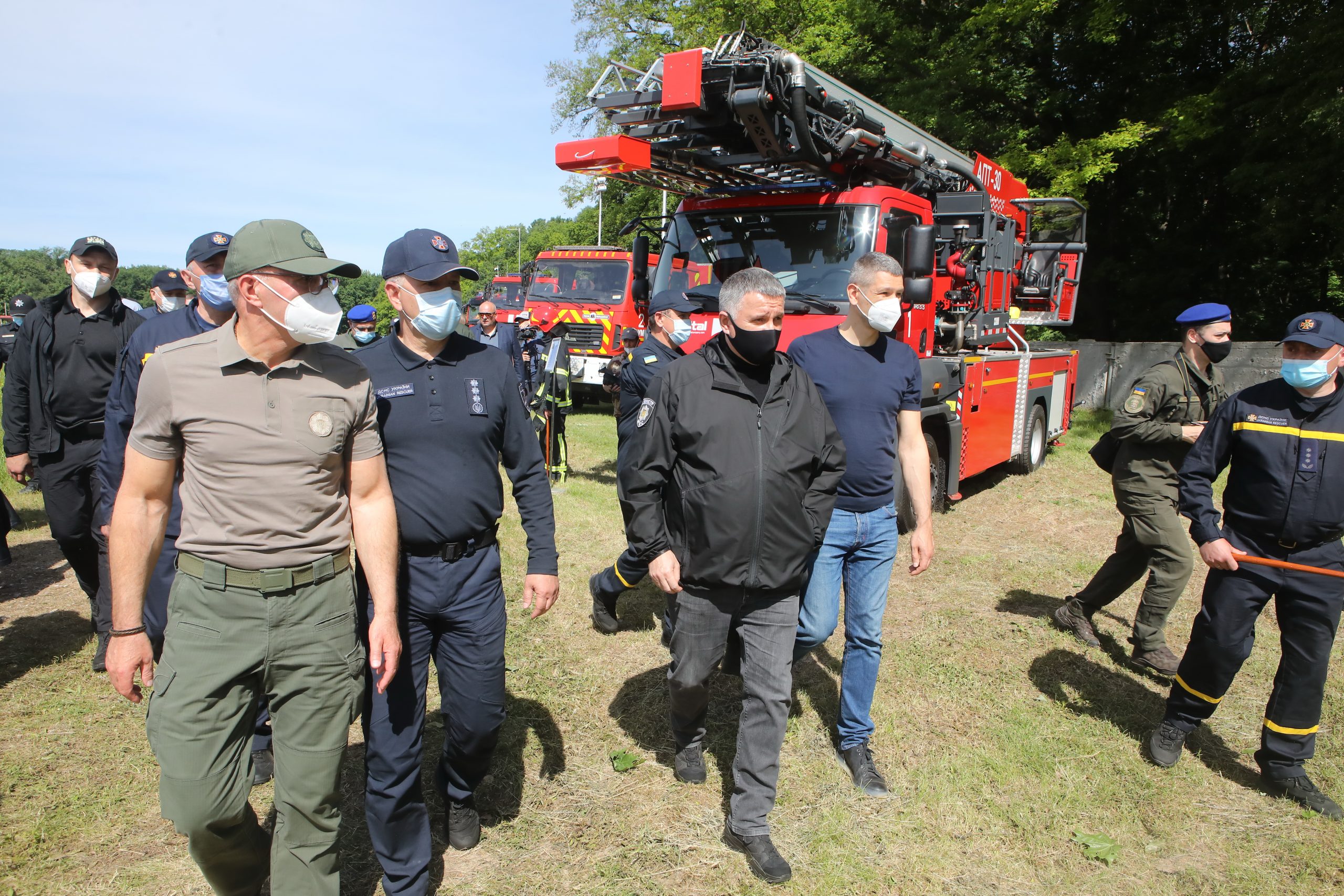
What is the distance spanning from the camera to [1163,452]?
474 cm

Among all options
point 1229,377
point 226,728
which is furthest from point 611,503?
point 1229,377

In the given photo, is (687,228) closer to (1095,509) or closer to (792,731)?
(792,731)

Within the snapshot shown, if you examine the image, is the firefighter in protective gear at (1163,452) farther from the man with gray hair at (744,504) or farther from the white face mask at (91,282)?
the white face mask at (91,282)

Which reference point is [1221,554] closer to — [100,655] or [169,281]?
[100,655]

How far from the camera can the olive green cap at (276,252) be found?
229 cm

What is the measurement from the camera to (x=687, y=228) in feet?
23.7

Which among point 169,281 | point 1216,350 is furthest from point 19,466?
point 1216,350

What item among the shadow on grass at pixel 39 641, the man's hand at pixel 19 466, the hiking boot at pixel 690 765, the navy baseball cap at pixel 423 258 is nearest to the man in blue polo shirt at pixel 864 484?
the hiking boot at pixel 690 765

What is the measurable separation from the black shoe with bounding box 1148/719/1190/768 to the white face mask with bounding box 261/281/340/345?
3.89 metres

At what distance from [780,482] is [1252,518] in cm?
216

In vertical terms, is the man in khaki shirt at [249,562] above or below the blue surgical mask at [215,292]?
below

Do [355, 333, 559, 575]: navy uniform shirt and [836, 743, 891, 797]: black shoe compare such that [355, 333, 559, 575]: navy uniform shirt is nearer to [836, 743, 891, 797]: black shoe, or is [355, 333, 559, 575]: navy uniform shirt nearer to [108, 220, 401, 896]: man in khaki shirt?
[108, 220, 401, 896]: man in khaki shirt

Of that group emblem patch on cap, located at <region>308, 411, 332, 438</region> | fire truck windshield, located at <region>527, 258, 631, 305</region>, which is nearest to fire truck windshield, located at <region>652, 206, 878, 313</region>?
emblem patch on cap, located at <region>308, 411, 332, 438</region>

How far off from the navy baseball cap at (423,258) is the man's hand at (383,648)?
108 cm
